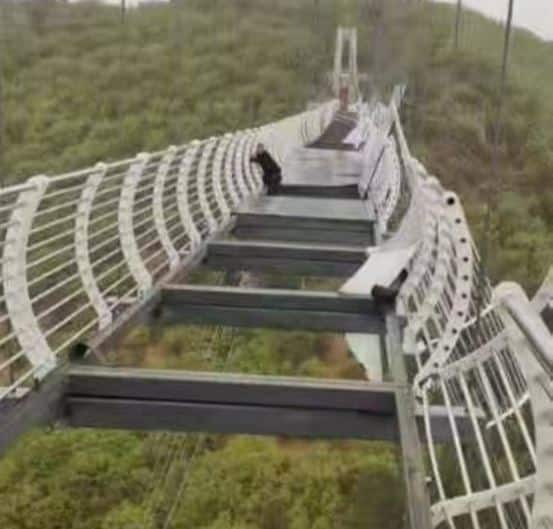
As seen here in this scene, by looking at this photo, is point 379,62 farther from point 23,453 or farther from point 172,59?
point 23,453

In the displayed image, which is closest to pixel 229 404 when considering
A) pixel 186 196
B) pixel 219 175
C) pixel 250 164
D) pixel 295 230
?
pixel 186 196

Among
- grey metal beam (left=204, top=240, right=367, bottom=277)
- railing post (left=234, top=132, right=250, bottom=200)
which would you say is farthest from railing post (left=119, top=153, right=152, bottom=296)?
railing post (left=234, top=132, right=250, bottom=200)

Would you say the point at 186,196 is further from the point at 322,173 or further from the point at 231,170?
the point at 322,173

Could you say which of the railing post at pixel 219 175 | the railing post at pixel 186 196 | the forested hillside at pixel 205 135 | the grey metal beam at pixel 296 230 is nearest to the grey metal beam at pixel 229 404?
the railing post at pixel 186 196

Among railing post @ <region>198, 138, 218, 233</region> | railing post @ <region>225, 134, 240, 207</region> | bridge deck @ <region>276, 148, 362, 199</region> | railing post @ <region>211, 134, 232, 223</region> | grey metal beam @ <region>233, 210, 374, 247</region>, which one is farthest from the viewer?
bridge deck @ <region>276, 148, 362, 199</region>

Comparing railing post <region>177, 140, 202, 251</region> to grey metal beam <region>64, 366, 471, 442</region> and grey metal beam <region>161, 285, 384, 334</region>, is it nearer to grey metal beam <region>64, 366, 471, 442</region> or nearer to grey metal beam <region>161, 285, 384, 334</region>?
grey metal beam <region>161, 285, 384, 334</region>

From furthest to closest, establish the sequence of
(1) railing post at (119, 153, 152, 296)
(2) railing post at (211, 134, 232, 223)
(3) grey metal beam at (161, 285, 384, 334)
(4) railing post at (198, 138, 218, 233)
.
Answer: (2) railing post at (211, 134, 232, 223), (4) railing post at (198, 138, 218, 233), (3) grey metal beam at (161, 285, 384, 334), (1) railing post at (119, 153, 152, 296)
